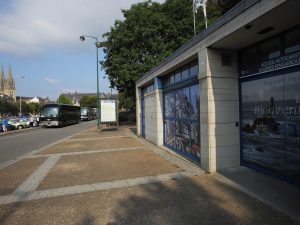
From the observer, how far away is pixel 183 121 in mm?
10000

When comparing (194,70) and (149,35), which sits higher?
(149,35)

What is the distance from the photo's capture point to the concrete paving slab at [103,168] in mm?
7215

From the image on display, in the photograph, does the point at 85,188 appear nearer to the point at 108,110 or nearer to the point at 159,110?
the point at 159,110

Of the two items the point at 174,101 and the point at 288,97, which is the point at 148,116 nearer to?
the point at 174,101

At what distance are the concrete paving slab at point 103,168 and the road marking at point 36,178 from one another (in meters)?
0.15

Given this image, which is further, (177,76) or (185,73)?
(177,76)

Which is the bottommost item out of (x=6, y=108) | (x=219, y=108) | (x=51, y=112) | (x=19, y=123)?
(x=19, y=123)

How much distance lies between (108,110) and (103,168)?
15.5m

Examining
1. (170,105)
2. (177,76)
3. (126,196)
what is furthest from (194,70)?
(126,196)

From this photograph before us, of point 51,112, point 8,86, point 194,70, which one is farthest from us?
point 8,86

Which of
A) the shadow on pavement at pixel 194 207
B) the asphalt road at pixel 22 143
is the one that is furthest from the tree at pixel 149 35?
the shadow on pavement at pixel 194 207

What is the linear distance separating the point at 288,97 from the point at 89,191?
15.4ft

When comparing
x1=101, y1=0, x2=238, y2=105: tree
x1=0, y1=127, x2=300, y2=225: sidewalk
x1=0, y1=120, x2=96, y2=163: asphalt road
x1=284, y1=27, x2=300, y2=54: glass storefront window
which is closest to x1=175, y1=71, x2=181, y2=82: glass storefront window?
x1=0, y1=127, x2=300, y2=225: sidewalk

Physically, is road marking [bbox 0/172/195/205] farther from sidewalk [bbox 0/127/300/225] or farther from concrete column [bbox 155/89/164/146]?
concrete column [bbox 155/89/164/146]
